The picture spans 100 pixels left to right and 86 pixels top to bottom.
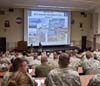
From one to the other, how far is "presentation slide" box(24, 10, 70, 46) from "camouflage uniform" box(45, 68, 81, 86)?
9.05 meters

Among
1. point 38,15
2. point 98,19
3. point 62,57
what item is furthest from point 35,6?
point 62,57

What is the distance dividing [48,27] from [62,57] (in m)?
9.37

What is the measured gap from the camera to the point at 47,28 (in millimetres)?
12258

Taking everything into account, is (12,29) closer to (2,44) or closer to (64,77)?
(2,44)

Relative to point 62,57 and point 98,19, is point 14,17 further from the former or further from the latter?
point 62,57

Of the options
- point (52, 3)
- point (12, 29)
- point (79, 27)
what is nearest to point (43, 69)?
point (52, 3)

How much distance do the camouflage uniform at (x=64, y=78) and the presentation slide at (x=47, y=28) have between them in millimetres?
9047

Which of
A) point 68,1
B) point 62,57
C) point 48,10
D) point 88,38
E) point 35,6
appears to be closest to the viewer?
point 62,57

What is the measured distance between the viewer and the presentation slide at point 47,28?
39.0 ft

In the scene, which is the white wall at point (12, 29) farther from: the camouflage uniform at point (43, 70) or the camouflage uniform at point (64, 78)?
the camouflage uniform at point (64, 78)

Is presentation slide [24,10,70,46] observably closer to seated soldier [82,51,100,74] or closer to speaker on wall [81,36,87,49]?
speaker on wall [81,36,87,49]

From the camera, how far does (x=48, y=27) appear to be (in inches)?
483

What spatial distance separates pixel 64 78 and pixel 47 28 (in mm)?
9455

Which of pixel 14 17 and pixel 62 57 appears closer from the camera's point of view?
pixel 62 57
